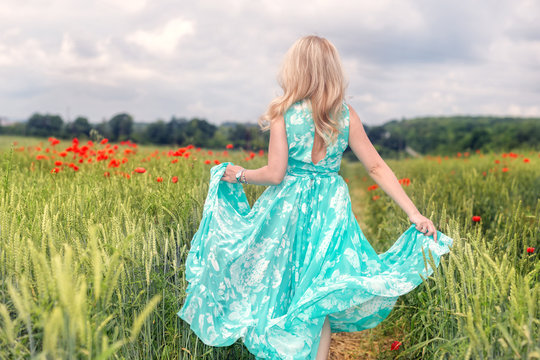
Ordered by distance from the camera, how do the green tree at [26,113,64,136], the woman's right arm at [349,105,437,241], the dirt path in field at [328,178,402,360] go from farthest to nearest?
the green tree at [26,113,64,136], the dirt path in field at [328,178,402,360], the woman's right arm at [349,105,437,241]

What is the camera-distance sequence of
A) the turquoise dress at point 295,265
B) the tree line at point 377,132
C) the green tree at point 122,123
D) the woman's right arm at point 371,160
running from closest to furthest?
1. the turquoise dress at point 295,265
2. the woman's right arm at point 371,160
3. the tree line at point 377,132
4. the green tree at point 122,123

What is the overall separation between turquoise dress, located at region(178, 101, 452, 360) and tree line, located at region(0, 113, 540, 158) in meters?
3.43

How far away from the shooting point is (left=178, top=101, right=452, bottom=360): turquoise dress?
6.47 ft

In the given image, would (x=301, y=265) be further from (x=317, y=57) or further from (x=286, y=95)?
(x=317, y=57)

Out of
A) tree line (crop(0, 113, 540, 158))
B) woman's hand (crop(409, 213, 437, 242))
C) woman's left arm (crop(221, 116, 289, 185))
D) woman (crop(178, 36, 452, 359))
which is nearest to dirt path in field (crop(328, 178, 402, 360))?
woman (crop(178, 36, 452, 359))

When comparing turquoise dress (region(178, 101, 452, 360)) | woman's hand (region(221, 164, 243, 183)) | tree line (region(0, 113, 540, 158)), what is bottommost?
turquoise dress (region(178, 101, 452, 360))

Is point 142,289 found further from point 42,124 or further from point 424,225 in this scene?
point 42,124

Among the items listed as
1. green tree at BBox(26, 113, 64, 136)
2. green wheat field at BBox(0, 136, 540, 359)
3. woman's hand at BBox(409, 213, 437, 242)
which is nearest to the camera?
green wheat field at BBox(0, 136, 540, 359)

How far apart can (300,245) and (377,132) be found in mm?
21523

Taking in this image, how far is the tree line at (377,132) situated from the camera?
21.4ft

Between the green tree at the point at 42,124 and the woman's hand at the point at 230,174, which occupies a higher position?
the green tree at the point at 42,124

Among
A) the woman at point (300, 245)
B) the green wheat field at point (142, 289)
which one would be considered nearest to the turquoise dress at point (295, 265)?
the woman at point (300, 245)

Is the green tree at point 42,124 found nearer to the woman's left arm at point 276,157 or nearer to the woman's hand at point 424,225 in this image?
the woman's left arm at point 276,157

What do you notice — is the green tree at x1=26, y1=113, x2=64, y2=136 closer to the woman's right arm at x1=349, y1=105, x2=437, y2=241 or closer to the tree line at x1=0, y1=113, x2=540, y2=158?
the tree line at x1=0, y1=113, x2=540, y2=158
